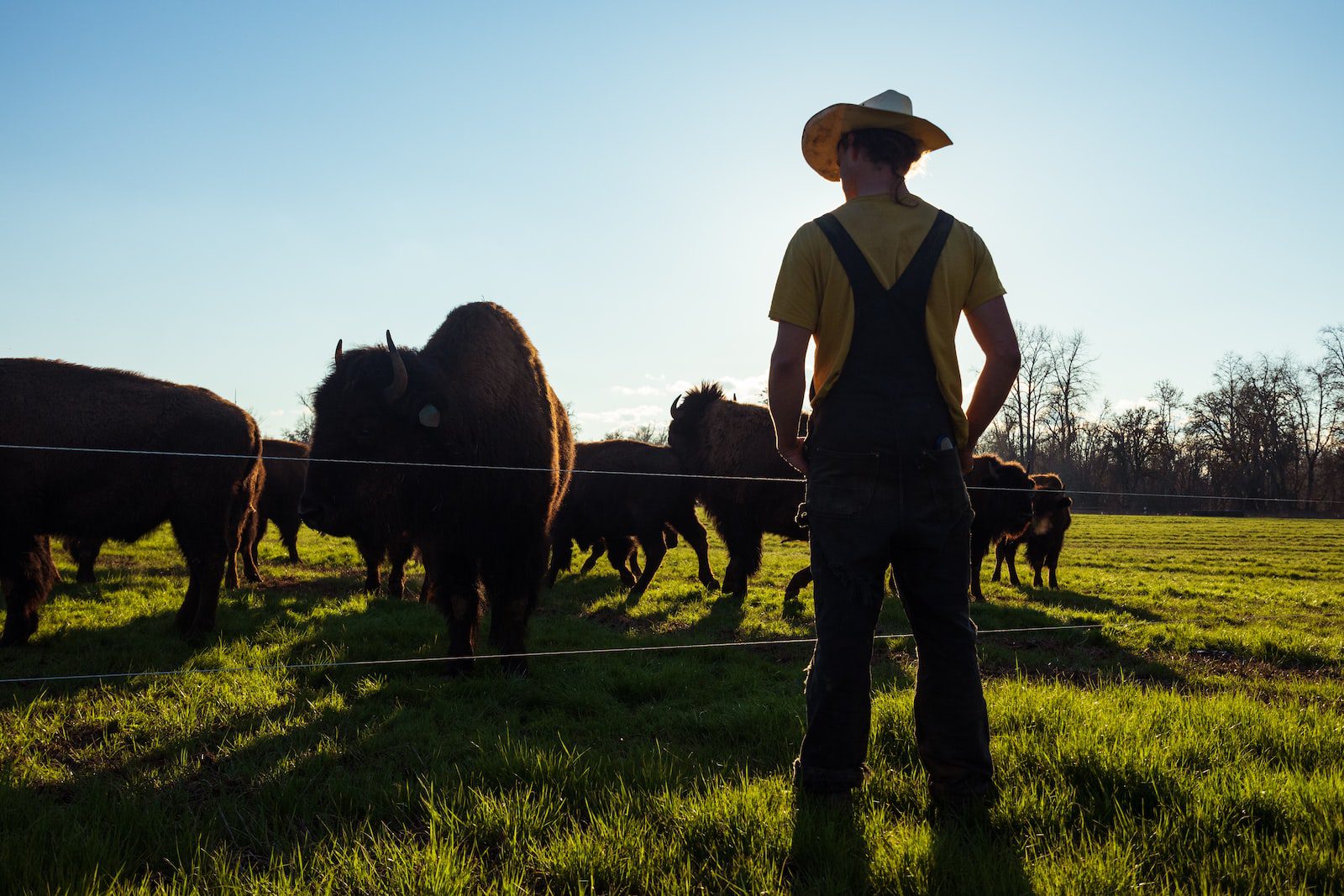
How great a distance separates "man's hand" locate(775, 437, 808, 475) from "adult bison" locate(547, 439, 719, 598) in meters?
7.71

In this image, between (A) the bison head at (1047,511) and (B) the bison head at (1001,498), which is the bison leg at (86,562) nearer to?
(B) the bison head at (1001,498)

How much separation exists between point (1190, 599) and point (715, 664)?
955 centimetres

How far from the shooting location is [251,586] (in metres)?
10.6

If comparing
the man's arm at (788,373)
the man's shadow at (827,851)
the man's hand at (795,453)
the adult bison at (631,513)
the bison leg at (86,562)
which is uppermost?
the man's arm at (788,373)

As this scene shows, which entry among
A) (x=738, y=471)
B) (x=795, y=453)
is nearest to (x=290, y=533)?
(x=738, y=471)

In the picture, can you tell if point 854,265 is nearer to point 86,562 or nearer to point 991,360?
point 991,360

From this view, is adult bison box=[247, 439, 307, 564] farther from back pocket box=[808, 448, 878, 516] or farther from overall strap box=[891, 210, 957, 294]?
overall strap box=[891, 210, 957, 294]

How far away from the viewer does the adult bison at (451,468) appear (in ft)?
17.0

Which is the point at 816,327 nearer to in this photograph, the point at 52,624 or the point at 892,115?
the point at 892,115

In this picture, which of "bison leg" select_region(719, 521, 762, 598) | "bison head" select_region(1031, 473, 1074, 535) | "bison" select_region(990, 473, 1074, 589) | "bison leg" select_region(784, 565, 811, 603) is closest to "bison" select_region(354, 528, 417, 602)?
"bison leg" select_region(719, 521, 762, 598)

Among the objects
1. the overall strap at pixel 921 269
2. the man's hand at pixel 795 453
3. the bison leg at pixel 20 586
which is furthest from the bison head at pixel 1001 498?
the bison leg at pixel 20 586

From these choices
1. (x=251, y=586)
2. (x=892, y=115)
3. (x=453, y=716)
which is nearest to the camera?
(x=892, y=115)

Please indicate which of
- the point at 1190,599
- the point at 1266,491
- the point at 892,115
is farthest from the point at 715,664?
the point at 1266,491

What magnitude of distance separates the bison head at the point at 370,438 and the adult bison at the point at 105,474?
5.12 ft
